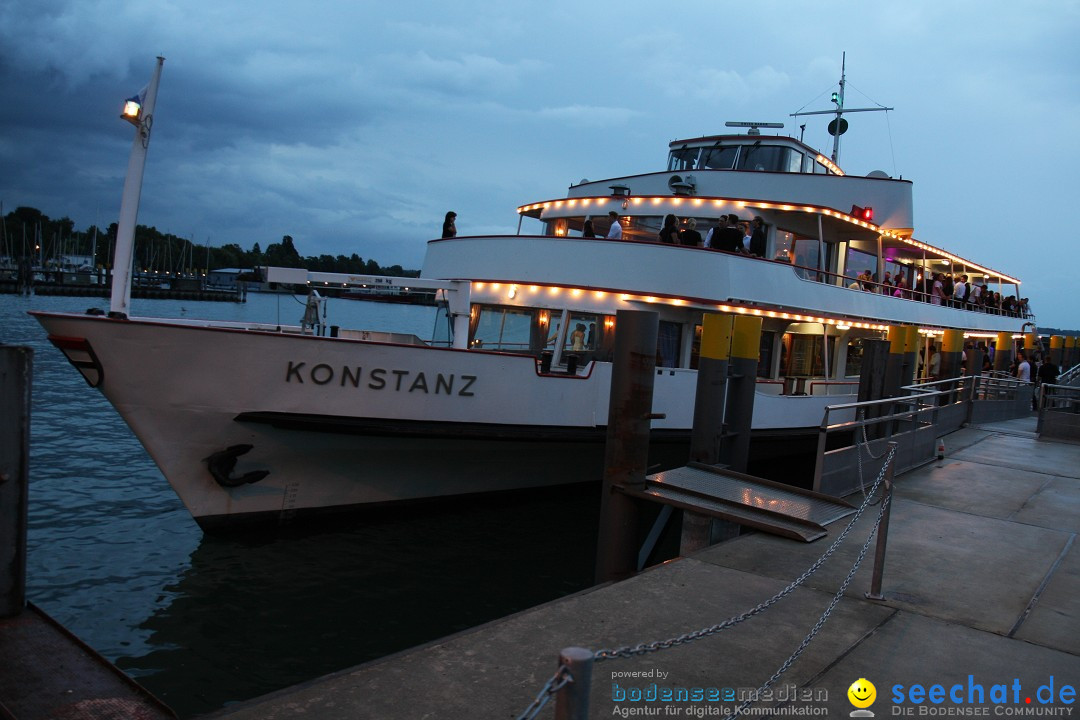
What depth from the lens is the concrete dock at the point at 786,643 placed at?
150 inches

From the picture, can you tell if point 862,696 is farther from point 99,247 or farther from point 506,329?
point 99,247

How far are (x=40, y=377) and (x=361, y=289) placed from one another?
18.7 m

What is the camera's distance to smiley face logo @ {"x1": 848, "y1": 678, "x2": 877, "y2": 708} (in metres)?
3.94

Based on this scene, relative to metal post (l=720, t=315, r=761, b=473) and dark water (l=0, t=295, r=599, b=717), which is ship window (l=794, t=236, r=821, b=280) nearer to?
metal post (l=720, t=315, r=761, b=473)

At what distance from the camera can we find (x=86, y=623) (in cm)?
726

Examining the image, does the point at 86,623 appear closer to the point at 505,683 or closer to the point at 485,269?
the point at 505,683

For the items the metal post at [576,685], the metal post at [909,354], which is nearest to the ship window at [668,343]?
the metal post at [909,354]

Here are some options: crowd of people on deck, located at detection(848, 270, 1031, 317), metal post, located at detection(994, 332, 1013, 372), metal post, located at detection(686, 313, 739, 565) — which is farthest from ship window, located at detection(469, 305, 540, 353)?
metal post, located at detection(994, 332, 1013, 372)

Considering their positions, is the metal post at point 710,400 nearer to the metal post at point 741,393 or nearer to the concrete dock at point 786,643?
the metal post at point 741,393

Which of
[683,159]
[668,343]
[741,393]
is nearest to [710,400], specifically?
[741,393]

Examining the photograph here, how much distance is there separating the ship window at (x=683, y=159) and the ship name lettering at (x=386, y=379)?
9.24m

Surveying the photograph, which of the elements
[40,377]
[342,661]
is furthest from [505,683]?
[40,377]

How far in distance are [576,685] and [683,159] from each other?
15852mm

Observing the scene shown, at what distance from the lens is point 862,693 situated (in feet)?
13.2
